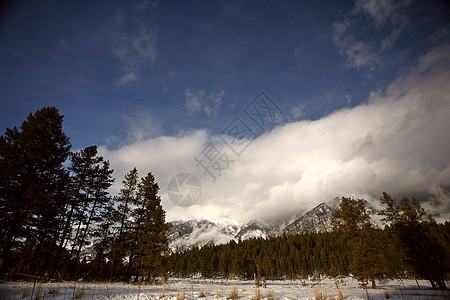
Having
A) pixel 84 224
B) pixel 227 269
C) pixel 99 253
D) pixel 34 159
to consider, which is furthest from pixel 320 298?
pixel 227 269

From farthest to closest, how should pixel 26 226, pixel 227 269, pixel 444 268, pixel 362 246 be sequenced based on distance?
pixel 227 269 < pixel 362 246 < pixel 444 268 < pixel 26 226

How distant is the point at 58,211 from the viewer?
53.8 ft

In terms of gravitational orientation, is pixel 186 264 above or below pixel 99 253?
below

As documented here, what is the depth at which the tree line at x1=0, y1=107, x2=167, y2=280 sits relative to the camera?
13711 millimetres

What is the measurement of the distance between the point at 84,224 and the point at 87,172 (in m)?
5.57

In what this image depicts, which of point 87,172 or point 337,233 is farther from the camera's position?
point 337,233

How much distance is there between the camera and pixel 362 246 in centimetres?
2334

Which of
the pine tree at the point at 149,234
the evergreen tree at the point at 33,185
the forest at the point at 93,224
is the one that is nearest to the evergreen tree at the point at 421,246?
the forest at the point at 93,224

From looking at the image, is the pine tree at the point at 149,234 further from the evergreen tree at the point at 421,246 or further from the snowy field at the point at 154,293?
the evergreen tree at the point at 421,246

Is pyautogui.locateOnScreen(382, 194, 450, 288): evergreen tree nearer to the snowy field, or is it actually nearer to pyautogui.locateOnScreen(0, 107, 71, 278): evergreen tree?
the snowy field

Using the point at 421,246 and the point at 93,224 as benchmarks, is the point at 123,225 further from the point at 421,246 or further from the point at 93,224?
the point at 421,246

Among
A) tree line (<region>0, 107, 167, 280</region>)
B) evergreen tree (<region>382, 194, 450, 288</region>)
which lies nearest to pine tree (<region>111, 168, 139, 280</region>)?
tree line (<region>0, 107, 167, 280</region>)

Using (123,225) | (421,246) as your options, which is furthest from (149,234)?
(421,246)

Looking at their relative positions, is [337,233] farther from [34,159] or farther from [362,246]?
[34,159]
